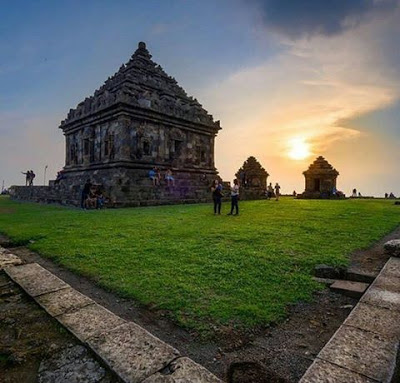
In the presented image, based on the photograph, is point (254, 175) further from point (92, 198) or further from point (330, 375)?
point (330, 375)

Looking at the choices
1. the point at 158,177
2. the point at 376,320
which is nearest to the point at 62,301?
the point at 376,320

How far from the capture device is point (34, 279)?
4547 millimetres

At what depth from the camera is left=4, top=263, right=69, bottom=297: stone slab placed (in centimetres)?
413

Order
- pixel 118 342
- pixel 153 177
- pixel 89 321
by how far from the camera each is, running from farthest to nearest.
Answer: pixel 153 177, pixel 89 321, pixel 118 342

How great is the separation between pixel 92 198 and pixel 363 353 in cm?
1634

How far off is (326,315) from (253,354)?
145 centimetres

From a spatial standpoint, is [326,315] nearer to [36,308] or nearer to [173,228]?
[36,308]

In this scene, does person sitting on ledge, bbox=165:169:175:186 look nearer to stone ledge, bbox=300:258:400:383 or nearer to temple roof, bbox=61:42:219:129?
temple roof, bbox=61:42:219:129

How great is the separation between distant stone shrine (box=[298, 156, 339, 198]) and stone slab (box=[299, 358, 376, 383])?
32.5 metres

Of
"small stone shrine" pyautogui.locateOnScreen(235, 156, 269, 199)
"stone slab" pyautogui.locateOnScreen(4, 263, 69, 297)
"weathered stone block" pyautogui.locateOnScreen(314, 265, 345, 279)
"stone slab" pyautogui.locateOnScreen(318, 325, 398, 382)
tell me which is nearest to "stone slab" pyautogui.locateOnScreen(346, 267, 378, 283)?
"weathered stone block" pyautogui.locateOnScreen(314, 265, 345, 279)

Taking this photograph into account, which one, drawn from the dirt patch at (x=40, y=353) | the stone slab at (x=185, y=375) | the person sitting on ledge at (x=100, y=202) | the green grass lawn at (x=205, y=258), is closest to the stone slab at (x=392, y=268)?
the green grass lawn at (x=205, y=258)

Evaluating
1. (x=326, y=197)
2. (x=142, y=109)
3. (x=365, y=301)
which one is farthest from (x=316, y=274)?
(x=326, y=197)

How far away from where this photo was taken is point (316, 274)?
16.5 ft

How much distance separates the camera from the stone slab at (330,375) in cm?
221
